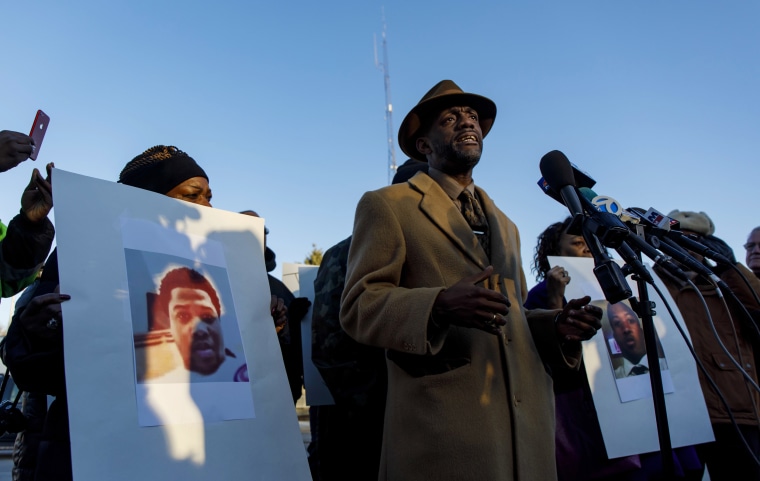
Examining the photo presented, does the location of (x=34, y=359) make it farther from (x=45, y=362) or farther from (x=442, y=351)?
(x=442, y=351)

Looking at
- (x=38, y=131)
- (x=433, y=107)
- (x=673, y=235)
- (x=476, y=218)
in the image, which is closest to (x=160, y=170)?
(x=38, y=131)

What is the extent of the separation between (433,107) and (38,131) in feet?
5.19

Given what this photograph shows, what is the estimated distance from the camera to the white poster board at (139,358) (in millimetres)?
1737

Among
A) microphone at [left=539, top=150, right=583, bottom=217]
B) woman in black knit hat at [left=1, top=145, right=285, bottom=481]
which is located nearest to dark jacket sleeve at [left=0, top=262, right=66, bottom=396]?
woman in black knit hat at [left=1, top=145, right=285, bottom=481]

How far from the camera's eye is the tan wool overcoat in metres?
1.97

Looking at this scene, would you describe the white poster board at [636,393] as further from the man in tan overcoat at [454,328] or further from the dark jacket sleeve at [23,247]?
the dark jacket sleeve at [23,247]

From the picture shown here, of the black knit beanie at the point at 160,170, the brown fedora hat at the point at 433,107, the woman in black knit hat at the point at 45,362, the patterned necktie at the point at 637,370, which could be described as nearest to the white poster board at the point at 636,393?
the patterned necktie at the point at 637,370

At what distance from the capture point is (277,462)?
2.06m

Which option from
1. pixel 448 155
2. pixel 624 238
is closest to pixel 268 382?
pixel 448 155

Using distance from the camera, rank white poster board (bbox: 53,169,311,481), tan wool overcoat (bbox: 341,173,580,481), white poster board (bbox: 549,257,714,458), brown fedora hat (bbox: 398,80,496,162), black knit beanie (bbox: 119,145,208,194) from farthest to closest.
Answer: white poster board (bbox: 549,257,714,458), black knit beanie (bbox: 119,145,208,194), brown fedora hat (bbox: 398,80,496,162), tan wool overcoat (bbox: 341,173,580,481), white poster board (bbox: 53,169,311,481)

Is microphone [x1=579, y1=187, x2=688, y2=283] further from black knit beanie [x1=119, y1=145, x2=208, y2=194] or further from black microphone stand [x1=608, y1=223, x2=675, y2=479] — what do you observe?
black knit beanie [x1=119, y1=145, x2=208, y2=194]

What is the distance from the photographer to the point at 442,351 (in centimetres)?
211

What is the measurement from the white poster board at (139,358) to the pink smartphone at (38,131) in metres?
0.46

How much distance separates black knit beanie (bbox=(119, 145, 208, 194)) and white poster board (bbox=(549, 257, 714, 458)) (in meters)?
2.08
